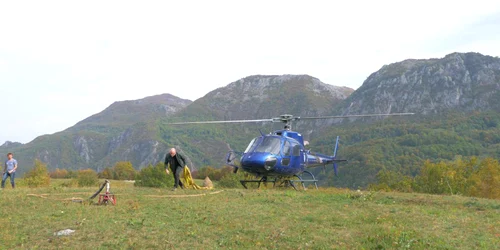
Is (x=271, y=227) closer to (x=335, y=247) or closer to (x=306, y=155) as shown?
(x=335, y=247)

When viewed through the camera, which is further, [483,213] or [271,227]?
[483,213]

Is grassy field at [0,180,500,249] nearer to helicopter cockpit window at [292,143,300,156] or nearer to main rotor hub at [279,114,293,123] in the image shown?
helicopter cockpit window at [292,143,300,156]

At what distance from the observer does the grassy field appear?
9.59 metres

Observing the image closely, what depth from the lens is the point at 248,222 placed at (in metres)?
11.7

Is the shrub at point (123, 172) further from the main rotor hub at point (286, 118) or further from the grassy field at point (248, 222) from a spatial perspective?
the grassy field at point (248, 222)

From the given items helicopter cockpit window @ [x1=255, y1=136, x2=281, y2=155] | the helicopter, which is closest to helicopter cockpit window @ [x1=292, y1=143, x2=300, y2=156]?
the helicopter

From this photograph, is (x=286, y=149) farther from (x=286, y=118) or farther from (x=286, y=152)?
(x=286, y=118)

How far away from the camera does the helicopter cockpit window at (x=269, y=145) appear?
20.5 meters

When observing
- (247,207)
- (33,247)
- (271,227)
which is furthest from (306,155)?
(33,247)

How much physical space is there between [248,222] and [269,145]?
9301mm

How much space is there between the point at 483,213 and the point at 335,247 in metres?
7.07

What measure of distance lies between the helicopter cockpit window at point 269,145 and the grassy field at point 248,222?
4140 millimetres

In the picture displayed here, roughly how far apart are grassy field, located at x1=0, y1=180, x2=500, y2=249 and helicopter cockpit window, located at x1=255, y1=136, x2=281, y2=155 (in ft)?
13.6

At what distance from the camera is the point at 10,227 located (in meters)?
11.0
